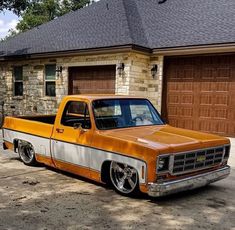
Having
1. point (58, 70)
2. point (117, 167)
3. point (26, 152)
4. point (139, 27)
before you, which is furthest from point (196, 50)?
point (117, 167)

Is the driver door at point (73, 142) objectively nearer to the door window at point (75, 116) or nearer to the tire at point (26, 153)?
the door window at point (75, 116)

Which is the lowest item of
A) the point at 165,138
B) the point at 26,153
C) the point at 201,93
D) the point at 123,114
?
the point at 26,153

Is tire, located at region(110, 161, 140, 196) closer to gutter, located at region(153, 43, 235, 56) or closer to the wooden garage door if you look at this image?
gutter, located at region(153, 43, 235, 56)

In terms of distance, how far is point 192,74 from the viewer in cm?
1279

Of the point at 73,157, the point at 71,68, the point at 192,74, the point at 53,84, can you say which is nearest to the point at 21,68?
the point at 53,84

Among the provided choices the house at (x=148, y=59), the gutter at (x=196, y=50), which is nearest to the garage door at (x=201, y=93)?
the house at (x=148, y=59)

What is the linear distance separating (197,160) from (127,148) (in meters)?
1.13

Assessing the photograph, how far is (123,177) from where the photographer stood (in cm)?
548

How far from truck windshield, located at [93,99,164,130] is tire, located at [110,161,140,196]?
78cm

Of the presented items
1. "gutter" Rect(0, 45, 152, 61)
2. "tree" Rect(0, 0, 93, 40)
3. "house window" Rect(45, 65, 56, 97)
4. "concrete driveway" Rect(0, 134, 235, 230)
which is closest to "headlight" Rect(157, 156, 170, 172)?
"concrete driveway" Rect(0, 134, 235, 230)

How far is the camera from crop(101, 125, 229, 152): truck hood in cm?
507

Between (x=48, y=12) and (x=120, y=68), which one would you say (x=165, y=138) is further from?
(x=48, y=12)

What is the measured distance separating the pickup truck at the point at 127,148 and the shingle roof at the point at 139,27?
648 cm

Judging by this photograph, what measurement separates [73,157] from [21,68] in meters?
12.4
